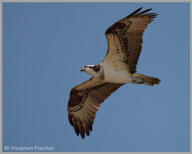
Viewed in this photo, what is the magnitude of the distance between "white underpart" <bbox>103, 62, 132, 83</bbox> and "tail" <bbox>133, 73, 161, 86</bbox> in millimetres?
172

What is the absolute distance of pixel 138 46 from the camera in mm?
11445

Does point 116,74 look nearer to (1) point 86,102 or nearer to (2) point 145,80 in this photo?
(2) point 145,80

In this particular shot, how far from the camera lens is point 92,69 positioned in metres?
11.7

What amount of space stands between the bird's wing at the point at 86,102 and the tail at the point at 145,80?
1.08 meters

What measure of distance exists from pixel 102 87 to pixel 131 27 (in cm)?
222

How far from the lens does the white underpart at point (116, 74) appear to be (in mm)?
11773

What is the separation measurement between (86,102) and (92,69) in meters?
1.66

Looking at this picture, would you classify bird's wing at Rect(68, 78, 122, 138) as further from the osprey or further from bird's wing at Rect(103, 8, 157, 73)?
bird's wing at Rect(103, 8, 157, 73)

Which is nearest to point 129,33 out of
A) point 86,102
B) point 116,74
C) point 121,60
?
point 121,60

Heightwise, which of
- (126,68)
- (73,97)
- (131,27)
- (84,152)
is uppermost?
(131,27)

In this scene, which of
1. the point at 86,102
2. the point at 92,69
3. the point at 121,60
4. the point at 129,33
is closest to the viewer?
the point at 129,33

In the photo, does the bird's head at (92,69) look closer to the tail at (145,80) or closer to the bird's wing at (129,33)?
the bird's wing at (129,33)

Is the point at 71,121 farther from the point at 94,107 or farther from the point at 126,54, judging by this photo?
the point at 126,54

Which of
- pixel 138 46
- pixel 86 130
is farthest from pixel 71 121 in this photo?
pixel 138 46
